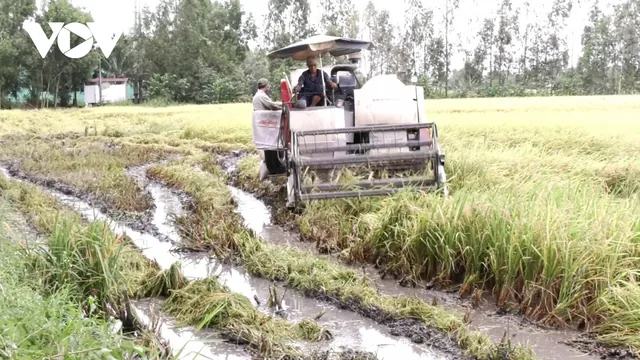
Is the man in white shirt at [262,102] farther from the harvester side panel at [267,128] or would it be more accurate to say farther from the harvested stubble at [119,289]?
the harvested stubble at [119,289]

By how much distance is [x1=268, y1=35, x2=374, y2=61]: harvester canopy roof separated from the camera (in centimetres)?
812

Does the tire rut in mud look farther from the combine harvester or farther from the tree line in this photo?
the tree line

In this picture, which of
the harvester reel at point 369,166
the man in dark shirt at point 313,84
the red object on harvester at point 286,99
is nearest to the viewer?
the harvester reel at point 369,166

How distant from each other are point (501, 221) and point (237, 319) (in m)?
2.22

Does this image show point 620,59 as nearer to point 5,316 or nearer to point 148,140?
point 148,140

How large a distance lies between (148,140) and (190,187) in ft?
27.8

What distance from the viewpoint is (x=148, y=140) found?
59.6 ft

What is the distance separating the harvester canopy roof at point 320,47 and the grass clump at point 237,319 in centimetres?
397

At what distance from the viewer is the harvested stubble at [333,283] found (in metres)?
4.30

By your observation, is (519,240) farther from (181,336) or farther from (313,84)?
(313,84)

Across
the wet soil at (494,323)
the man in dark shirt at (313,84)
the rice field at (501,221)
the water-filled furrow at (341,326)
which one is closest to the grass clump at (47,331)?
the rice field at (501,221)

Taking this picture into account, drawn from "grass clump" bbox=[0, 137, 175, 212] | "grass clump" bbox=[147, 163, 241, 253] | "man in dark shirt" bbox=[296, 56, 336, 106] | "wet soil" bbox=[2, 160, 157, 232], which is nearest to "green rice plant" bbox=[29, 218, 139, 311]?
"grass clump" bbox=[147, 163, 241, 253]

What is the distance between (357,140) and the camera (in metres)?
8.49

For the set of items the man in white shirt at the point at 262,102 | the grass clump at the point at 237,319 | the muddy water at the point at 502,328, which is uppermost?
the man in white shirt at the point at 262,102
